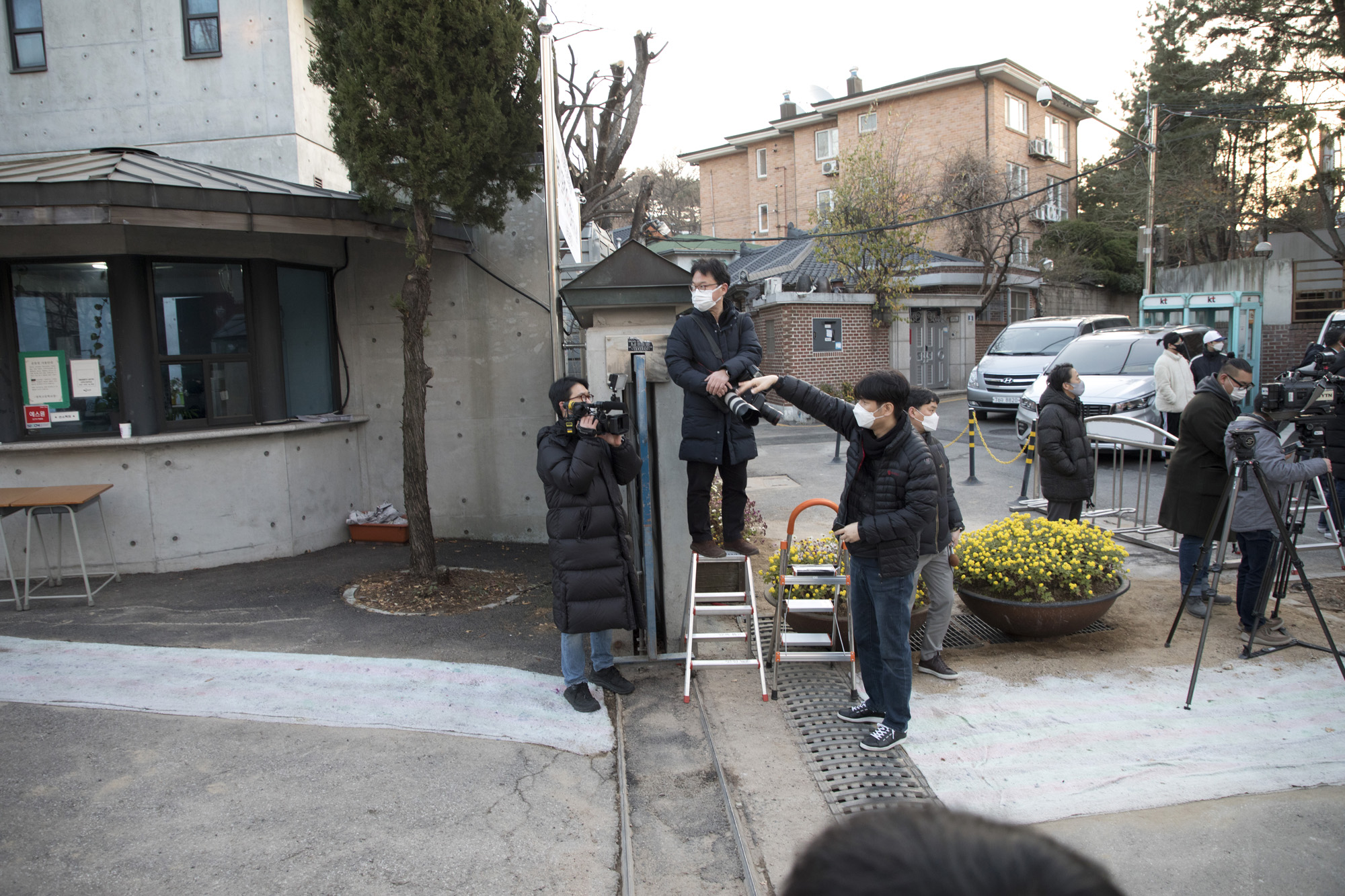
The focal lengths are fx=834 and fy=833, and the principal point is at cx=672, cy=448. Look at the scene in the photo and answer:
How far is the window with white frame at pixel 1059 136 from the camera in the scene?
36.8m

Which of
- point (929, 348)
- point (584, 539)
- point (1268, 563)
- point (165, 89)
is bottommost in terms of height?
point (1268, 563)

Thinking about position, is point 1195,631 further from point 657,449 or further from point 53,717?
point 53,717

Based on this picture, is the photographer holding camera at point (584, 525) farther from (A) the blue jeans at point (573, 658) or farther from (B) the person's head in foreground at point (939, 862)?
(B) the person's head in foreground at point (939, 862)

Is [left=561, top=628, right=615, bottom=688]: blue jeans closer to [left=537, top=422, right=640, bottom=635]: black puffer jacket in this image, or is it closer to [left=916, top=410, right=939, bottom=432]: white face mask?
[left=537, top=422, right=640, bottom=635]: black puffer jacket

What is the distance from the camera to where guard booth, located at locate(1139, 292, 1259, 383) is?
678 inches

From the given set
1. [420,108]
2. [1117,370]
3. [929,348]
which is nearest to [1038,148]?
[929,348]

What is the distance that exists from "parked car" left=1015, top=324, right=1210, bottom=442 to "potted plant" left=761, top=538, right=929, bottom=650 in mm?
7877

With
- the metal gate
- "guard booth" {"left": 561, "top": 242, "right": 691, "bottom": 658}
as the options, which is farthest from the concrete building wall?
the metal gate

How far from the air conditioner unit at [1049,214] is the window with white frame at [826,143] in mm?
9224

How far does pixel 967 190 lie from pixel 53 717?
2984cm

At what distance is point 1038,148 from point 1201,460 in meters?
33.5

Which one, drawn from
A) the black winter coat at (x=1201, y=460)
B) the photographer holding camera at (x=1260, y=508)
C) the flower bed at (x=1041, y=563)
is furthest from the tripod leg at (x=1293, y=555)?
the flower bed at (x=1041, y=563)

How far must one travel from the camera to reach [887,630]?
169 inches

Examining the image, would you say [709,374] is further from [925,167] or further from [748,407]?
[925,167]
